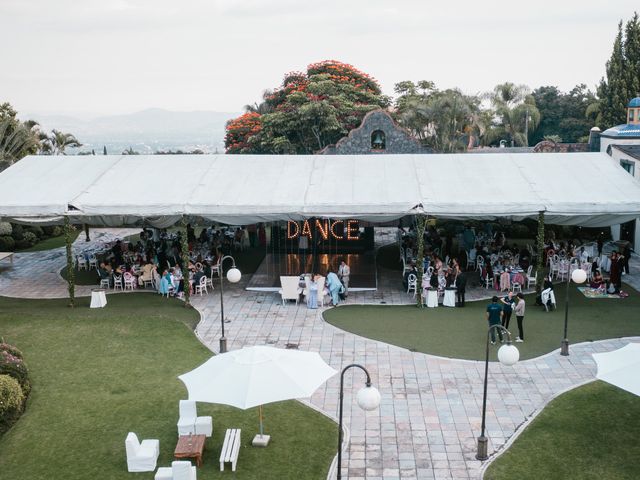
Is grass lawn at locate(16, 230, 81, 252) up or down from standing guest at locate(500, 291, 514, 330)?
down

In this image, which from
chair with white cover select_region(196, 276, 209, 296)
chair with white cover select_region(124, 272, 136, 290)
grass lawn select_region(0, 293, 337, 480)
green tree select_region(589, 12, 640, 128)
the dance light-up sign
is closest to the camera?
grass lawn select_region(0, 293, 337, 480)

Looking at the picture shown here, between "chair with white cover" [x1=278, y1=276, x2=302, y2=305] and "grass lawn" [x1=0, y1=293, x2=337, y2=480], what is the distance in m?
3.00

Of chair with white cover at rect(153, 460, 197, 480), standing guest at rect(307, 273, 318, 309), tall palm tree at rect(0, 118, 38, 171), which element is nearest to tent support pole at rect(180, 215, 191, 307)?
standing guest at rect(307, 273, 318, 309)

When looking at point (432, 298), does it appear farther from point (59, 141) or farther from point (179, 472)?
point (59, 141)

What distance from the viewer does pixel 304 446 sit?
12.7 meters

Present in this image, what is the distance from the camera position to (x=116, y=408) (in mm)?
14336

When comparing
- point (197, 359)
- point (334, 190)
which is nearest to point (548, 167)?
point (334, 190)

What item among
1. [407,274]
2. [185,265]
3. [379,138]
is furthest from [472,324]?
[379,138]

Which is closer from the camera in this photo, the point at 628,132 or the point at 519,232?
the point at 628,132

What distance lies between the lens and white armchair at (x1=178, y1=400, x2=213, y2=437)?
12.8 m

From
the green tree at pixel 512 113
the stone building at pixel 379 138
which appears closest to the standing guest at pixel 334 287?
the stone building at pixel 379 138

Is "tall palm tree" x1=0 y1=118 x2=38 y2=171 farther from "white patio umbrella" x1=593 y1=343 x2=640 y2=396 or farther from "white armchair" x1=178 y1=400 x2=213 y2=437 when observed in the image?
"white patio umbrella" x1=593 y1=343 x2=640 y2=396

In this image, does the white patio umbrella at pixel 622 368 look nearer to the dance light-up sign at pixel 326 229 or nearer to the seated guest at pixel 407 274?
the seated guest at pixel 407 274

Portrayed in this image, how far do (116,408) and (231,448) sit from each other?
3.51 m
